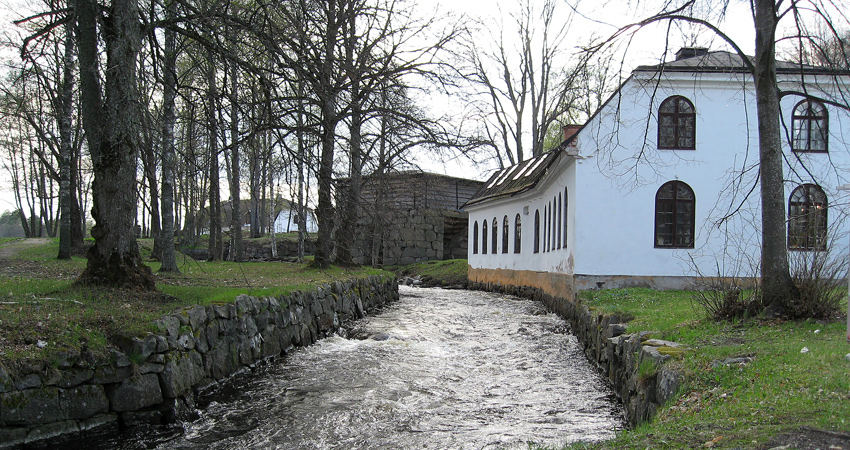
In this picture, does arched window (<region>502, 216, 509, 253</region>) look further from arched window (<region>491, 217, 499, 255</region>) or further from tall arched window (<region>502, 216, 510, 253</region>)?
arched window (<region>491, 217, 499, 255</region>)

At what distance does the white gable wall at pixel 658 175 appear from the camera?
15477 millimetres

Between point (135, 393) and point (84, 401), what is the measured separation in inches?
19.9

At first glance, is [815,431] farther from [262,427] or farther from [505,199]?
[505,199]

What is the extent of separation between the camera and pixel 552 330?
43.7 ft

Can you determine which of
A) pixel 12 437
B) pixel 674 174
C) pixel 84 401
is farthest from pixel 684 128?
pixel 12 437

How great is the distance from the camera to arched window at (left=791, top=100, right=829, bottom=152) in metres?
15.6

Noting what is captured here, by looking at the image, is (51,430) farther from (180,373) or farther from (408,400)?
(408,400)

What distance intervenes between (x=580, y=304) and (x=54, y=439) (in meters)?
10.2

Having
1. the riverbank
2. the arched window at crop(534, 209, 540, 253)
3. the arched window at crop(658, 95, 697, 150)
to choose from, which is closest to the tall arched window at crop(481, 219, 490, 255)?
the arched window at crop(534, 209, 540, 253)

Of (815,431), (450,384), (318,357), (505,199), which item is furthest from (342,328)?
(505,199)

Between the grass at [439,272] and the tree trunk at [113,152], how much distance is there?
21602 mm

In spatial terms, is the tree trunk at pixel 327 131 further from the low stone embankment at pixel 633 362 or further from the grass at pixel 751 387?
the grass at pixel 751 387

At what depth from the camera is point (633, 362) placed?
7.04m

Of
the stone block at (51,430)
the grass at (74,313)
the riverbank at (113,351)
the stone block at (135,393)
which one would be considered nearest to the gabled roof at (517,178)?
the riverbank at (113,351)
